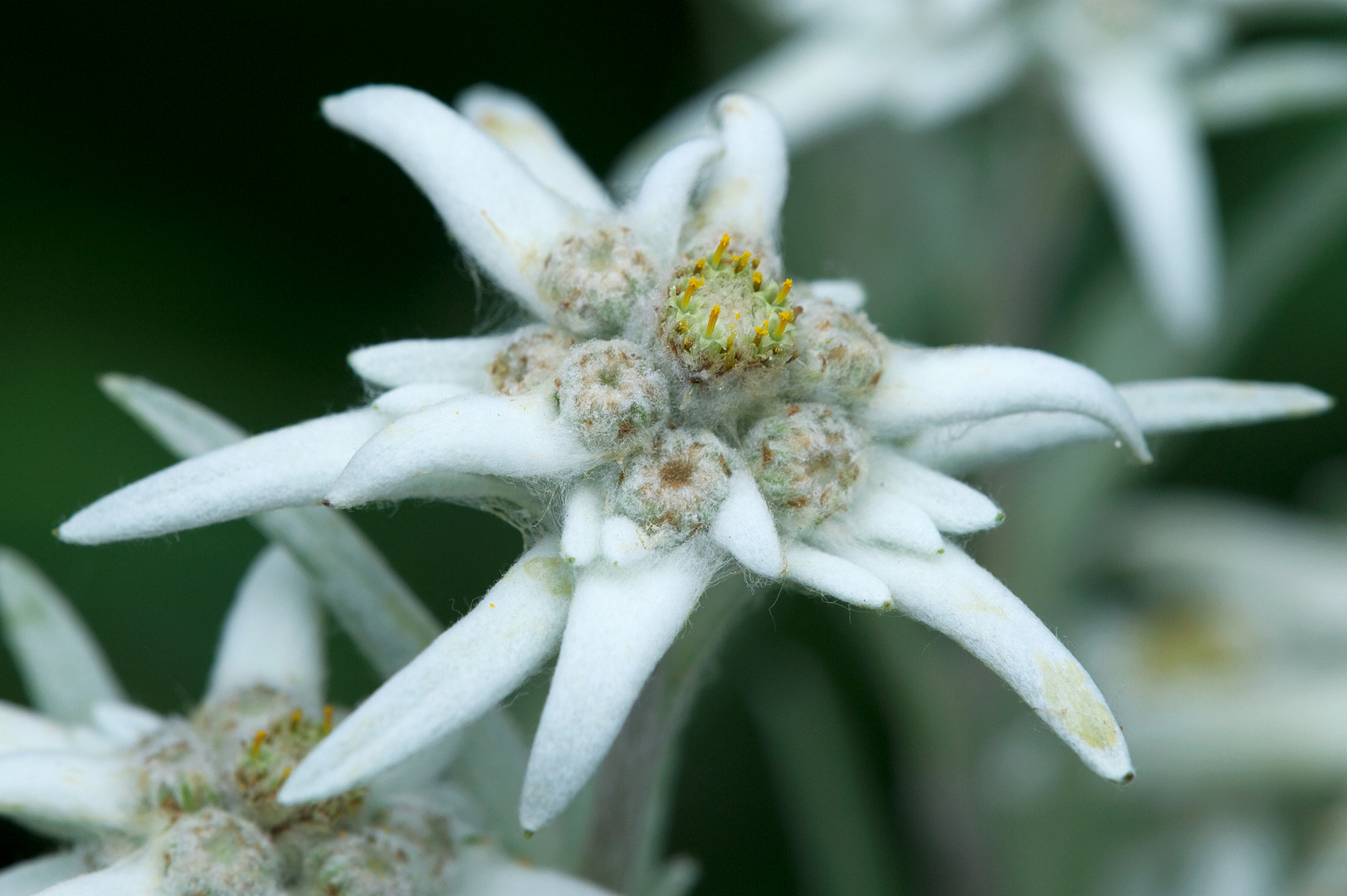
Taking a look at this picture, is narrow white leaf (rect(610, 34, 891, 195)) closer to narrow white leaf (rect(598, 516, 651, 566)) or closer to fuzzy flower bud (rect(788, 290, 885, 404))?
fuzzy flower bud (rect(788, 290, 885, 404))

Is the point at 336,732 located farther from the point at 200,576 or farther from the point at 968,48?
the point at 968,48

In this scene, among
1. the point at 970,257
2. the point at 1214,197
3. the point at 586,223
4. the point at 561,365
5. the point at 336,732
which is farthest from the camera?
the point at 1214,197

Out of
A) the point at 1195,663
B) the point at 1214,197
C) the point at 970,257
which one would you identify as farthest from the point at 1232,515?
the point at 1214,197

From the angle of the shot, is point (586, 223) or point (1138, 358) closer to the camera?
point (586, 223)

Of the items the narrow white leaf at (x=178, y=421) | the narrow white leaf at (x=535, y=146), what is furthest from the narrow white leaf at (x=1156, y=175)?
the narrow white leaf at (x=178, y=421)

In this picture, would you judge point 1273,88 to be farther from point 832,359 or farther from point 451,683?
point 451,683
